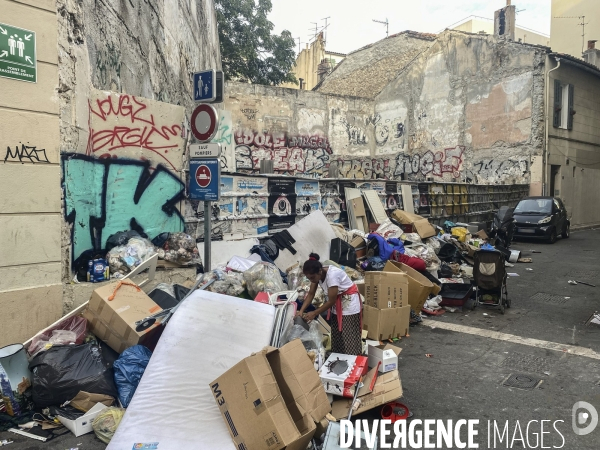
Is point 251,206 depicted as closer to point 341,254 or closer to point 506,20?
point 341,254

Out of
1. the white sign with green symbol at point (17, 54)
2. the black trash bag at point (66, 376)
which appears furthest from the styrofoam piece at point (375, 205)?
the black trash bag at point (66, 376)

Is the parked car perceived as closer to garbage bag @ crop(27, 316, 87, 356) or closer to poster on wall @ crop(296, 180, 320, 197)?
poster on wall @ crop(296, 180, 320, 197)

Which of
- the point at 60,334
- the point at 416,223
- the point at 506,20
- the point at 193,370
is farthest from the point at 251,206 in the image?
the point at 506,20

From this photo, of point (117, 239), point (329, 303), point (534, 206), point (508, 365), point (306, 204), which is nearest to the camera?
point (329, 303)

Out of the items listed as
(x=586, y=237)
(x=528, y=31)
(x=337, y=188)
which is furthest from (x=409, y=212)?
(x=528, y=31)

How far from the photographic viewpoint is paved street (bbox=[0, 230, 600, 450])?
12.3 feet

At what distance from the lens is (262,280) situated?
5.96 meters

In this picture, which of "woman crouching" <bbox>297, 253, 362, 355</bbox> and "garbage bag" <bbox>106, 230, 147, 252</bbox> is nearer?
"woman crouching" <bbox>297, 253, 362, 355</bbox>

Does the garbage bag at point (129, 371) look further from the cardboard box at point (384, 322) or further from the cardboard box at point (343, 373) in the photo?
the cardboard box at point (384, 322)

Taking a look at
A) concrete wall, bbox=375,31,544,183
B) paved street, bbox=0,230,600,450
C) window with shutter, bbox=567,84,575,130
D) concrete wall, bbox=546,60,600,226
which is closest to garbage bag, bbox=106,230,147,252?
paved street, bbox=0,230,600,450

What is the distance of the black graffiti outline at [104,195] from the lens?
5.18m

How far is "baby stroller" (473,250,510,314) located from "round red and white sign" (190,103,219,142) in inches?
173

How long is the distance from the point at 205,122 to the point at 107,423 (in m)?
3.52

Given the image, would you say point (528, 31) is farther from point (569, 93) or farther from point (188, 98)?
point (188, 98)
